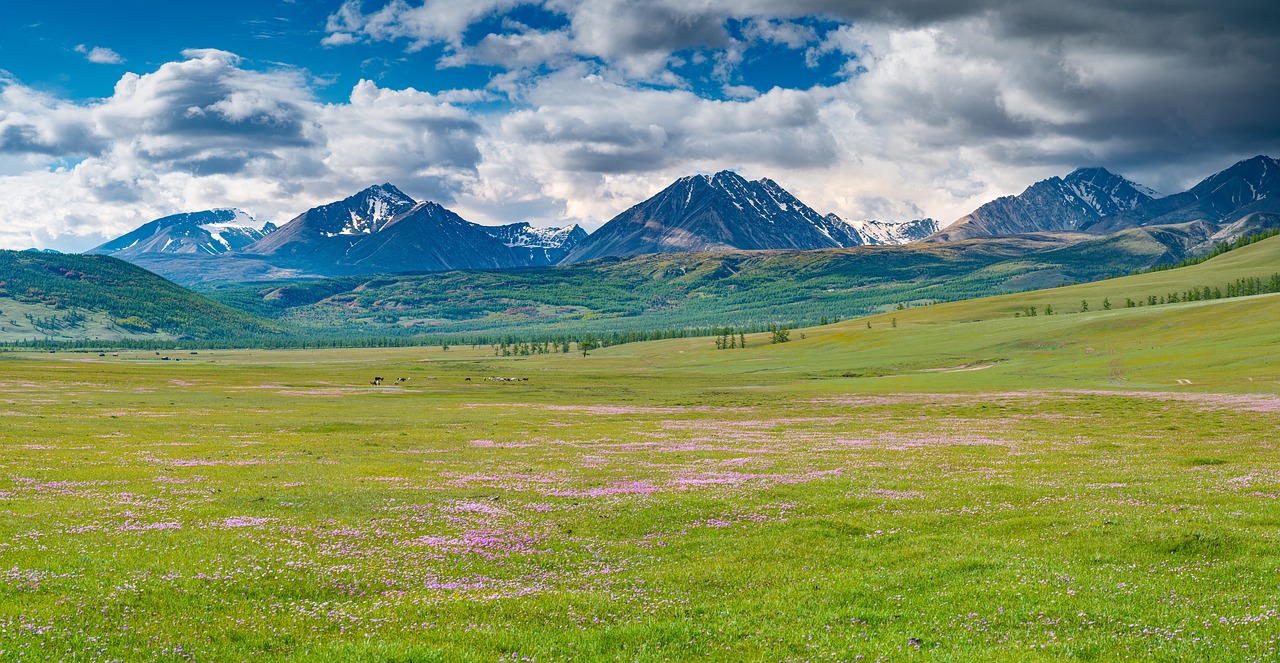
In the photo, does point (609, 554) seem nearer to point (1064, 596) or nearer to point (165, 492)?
point (1064, 596)

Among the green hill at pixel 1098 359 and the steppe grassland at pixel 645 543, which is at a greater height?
the steppe grassland at pixel 645 543

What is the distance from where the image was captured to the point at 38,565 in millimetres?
17766

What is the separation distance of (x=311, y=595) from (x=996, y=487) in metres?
25.6

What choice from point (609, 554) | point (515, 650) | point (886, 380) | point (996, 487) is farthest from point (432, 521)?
point (886, 380)

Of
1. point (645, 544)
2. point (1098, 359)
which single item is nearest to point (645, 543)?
point (645, 544)

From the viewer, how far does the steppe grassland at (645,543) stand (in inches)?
541

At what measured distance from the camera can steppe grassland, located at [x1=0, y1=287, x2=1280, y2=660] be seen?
45.1ft

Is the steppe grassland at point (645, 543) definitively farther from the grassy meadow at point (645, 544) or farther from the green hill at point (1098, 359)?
the green hill at point (1098, 359)

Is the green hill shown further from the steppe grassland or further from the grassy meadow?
the steppe grassland

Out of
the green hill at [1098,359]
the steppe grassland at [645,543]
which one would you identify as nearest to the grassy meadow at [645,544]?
the steppe grassland at [645,543]

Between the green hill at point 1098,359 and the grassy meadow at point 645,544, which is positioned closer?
the grassy meadow at point 645,544

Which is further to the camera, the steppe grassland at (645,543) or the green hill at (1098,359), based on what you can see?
the green hill at (1098,359)

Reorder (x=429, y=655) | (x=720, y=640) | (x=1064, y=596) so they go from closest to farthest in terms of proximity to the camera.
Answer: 1. (x=429, y=655)
2. (x=720, y=640)
3. (x=1064, y=596)

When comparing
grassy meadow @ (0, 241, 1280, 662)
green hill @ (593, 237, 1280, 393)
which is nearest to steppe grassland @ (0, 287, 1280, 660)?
grassy meadow @ (0, 241, 1280, 662)
